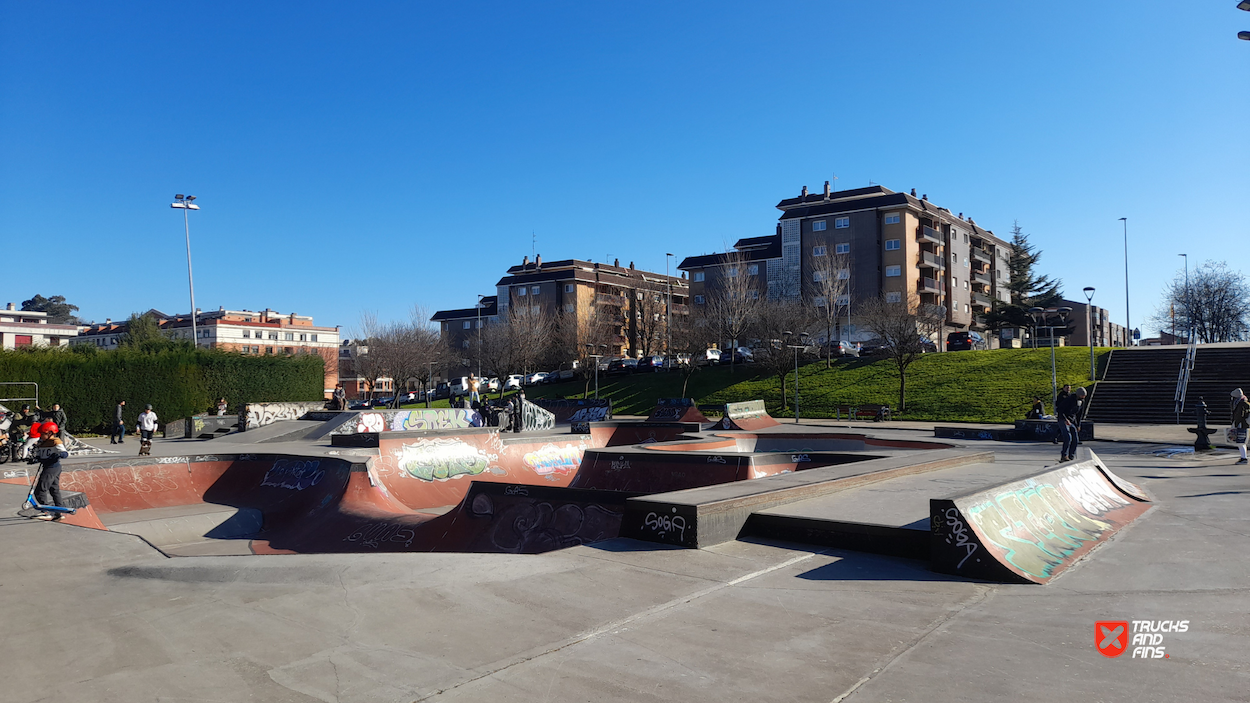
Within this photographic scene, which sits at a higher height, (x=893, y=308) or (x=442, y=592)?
(x=893, y=308)

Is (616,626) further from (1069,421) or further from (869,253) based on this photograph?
(869,253)

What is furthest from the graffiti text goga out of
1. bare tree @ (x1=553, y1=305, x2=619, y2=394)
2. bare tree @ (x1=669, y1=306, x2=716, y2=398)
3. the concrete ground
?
bare tree @ (x1=553, y1=305, x2=619, y2=394)

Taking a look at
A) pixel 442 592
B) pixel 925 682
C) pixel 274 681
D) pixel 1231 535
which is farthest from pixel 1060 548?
pixel 274 681

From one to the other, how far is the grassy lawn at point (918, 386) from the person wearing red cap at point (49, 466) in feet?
100

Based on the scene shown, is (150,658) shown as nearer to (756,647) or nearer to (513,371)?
(756,647)

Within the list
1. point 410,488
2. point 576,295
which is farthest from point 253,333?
point 410,488

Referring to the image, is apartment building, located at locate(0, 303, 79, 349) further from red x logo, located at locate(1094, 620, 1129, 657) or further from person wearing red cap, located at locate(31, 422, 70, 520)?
red x logo, located at locate(1094, 620, 1129, 657)

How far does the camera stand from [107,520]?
12547mm

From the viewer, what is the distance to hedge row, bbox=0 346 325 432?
2645 centimetres

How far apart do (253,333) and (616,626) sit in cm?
9787

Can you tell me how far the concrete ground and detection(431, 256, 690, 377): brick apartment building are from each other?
61.2 m

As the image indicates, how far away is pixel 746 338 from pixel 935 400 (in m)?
22.6

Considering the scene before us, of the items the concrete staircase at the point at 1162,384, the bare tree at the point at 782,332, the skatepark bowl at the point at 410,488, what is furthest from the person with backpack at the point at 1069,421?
the bare tree at the point at 782,332

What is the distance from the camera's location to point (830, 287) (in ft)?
166
